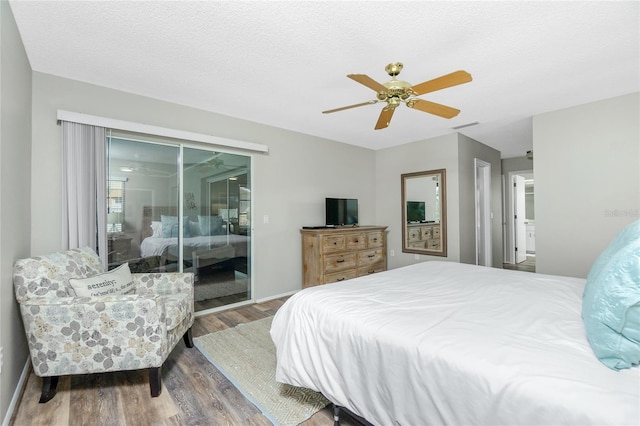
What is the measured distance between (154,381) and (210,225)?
6.19 ft

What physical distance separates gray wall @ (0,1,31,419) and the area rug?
3.89ft

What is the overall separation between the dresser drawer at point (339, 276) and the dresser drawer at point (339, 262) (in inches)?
2.4

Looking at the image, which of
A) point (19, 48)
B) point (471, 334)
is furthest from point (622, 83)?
point (19, 48)

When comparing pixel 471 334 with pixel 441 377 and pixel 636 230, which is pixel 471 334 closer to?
pixel 441 377

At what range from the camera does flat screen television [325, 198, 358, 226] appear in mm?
4523

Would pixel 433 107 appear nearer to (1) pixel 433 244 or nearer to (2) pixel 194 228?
(2) pixel 194 228

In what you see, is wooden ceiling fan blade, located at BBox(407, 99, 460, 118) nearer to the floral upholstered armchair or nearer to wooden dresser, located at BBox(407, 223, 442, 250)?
the floral upholstered armchair

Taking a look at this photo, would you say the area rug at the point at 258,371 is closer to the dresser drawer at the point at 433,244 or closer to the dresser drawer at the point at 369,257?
the dresser drawer at the point at 369,257

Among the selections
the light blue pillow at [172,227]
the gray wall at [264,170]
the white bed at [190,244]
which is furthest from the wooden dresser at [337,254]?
the light blue pillow at [172,227]

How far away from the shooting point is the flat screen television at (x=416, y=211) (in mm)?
4863

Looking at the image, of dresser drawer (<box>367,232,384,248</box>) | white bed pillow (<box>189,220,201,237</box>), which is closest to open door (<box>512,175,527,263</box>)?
dresser drawer (<box>367,232,384,248</box>)

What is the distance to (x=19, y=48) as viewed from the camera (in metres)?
1.95

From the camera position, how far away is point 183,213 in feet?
10.6

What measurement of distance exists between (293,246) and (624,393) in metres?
3.63
